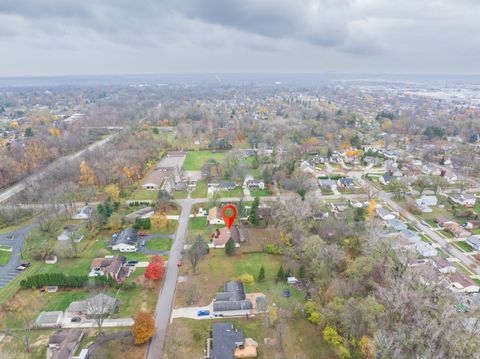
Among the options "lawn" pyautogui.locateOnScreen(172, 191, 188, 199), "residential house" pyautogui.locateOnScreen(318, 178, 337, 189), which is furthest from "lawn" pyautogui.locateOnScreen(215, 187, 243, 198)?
"residential house" pyautogui.locateOnScreen(318, 178, 337, 189)

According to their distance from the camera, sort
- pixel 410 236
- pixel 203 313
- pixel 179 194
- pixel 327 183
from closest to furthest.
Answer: pixel 203 313 → pixel 410 236 → pixel 179 194 → pixel 327 183

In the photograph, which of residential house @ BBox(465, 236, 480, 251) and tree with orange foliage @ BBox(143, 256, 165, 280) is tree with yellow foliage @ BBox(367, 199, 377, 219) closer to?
residential house @ BBox(465, 236, 480, 251)

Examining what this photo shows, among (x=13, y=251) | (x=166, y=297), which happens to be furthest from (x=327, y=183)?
(x=13, y=251)

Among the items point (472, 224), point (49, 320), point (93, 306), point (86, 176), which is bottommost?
point (472, 224)

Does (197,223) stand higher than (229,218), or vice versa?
(229,218)

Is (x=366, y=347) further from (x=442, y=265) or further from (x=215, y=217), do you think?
(x=215, y=217)

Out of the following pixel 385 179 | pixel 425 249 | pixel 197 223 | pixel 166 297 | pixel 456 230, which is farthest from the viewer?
pixel 385 179

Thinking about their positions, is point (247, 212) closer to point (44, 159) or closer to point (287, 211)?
point (287, 211)
